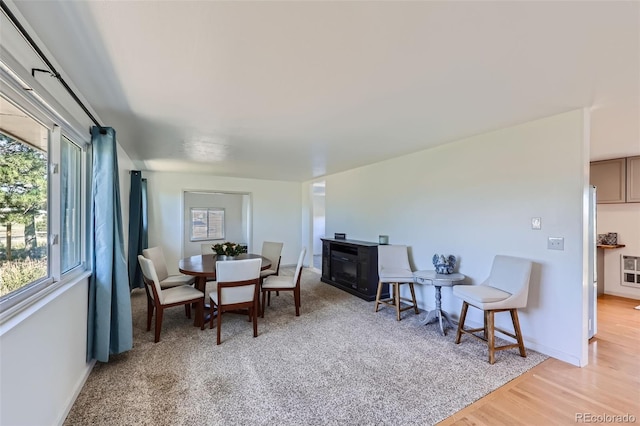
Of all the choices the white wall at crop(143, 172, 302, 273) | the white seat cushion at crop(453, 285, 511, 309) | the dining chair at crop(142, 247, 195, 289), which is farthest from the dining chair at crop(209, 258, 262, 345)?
the white wall at crop(143, 172, 302, 273)

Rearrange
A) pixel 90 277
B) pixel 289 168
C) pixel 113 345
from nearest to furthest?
1. pixel 90 277
2. pixel 113 345
3. pixel 289 168

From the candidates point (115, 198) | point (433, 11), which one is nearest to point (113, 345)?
point (115, 198)

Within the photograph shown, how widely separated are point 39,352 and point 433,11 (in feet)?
8.71

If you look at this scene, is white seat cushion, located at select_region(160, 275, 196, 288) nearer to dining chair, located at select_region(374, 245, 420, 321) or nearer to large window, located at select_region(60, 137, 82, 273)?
large window, located at select_region(60, 137, 82, 273)

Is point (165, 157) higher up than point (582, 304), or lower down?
higher up

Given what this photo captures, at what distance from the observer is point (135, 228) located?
4.87 m

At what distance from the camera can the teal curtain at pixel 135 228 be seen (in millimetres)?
4797

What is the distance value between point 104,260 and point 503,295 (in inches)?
142

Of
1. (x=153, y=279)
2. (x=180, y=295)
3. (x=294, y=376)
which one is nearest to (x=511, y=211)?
(x=294, y=376)

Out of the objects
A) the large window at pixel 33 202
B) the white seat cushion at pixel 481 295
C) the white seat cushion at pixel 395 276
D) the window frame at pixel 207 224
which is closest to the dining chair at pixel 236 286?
the large window at pixel 33 202

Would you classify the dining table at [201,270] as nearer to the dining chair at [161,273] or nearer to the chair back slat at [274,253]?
the dining chair at [161,273]

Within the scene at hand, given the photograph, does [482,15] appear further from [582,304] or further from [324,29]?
[582,304]

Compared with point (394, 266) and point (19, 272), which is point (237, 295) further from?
point (394, 266)

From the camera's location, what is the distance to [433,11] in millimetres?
1299
